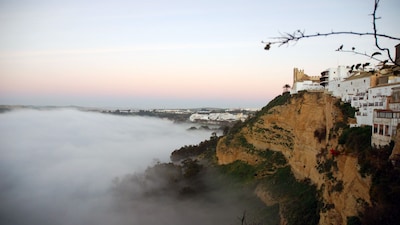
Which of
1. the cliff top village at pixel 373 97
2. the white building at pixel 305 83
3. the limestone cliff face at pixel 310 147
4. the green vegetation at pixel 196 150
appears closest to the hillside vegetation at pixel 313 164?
the limestone cliff face at pixel 310 147

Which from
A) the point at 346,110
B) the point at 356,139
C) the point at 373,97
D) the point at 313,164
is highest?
the point at 373,97

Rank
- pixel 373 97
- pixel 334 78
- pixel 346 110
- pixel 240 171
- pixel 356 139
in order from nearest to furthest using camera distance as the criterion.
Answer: pixel 356 139 < pixel 373 97 < pixel 346 110 < pixel 334 78 < pixel 240 171

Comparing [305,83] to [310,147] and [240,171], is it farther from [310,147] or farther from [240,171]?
[240,171]

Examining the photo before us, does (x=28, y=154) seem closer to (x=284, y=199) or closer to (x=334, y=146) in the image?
(x=284, y=199)

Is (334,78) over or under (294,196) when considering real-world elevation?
over

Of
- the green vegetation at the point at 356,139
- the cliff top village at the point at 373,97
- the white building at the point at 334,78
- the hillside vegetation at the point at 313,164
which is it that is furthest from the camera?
the white building at the point at 334,78

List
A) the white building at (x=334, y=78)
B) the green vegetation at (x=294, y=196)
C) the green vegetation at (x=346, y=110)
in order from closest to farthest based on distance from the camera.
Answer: the green vegetation at (x=346, y=110) < the green vegetation at (x=294, y=196) < the white building at (x=334, y=78)

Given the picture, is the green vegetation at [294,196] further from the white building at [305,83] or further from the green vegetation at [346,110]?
the white building at [305,83]

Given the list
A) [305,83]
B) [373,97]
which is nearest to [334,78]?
[305,83]

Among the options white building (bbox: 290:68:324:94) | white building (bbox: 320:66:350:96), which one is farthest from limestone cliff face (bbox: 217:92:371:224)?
white building (bbox: 290:68:324:94)
